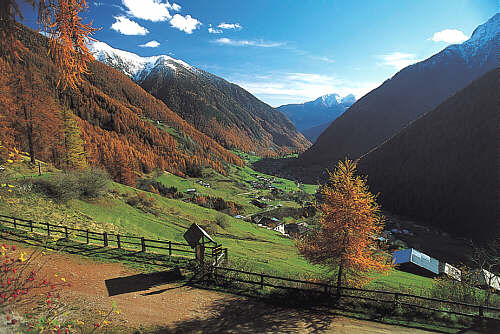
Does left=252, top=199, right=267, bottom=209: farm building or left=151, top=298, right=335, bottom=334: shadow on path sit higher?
left=151, top=298, right=335, bottom=334: shadow on path

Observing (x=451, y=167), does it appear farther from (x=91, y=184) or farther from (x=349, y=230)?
(x=91, y=184)

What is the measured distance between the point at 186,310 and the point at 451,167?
12097cm

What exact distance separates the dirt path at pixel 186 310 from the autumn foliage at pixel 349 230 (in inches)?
165

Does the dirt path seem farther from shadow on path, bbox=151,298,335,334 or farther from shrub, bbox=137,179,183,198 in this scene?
shrub, bbox=137,179,183,198

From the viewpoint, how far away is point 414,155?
118625 millimetres

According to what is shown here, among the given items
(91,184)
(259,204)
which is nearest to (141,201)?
(91,184)

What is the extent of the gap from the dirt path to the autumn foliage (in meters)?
4.18

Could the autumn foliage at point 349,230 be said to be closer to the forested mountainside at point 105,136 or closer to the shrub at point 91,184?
the shrub at point 91,184

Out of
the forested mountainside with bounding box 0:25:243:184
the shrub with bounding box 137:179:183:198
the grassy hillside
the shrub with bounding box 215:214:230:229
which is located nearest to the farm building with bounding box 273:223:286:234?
the grassy hillside

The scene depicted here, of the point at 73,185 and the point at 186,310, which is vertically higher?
the point at 73,185

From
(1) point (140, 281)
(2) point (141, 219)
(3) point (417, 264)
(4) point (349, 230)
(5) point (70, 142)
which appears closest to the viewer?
(1) point (140, 281)

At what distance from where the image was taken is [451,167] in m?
102

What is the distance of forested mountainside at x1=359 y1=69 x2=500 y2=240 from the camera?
8544 centimetres

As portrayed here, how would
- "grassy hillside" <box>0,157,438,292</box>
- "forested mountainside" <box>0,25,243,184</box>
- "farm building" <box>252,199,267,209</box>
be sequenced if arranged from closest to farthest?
"grassy hillside" <box>0,157,438,292</box>
"forested mountainside" <box>0,25,243,184</box>
"farm building" <box>252,199,267,209</box>
